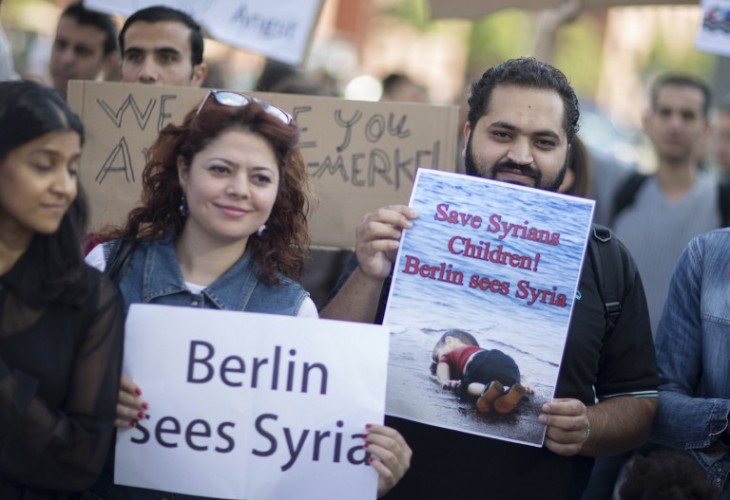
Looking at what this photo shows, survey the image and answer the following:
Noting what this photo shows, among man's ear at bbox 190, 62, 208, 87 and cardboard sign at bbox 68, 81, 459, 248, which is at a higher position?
man's ear at bbox 190, 62, 208, 87

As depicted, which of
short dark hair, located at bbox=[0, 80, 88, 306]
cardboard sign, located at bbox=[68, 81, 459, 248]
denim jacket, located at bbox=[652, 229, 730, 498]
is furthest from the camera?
cardboard sign, located at bbox=[68, 81, 459, 248]

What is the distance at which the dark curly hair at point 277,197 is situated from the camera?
3.13 metres

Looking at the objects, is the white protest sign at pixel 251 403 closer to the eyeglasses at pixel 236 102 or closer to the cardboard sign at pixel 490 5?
the eyeglasses at pixel 236 102

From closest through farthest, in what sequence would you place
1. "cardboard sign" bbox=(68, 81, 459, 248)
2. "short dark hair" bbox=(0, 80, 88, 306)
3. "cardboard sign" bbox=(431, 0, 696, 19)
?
1. "short dark hair" bbox=(0, 80, 88, 306)
2. "cardboard sign" bbox=(68, 81, 459, 248)
3. "cardboard sign" bbox=(431, 0, 696, 19)

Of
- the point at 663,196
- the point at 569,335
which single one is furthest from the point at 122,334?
the point at 663,196

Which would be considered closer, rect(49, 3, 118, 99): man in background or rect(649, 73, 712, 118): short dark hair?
rect(49, 3, 118, 99): man in background

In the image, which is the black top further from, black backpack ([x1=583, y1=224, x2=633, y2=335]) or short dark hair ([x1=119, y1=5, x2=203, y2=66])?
short dark hair ([x1=119, y1=5, x2=203, y2=66])

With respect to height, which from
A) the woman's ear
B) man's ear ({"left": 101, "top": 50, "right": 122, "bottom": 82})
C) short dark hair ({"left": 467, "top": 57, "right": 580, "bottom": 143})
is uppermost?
man's ear ({"left": 101, "top": 50, "right": 122, "bottom": 82})

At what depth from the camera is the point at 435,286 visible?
322 cm

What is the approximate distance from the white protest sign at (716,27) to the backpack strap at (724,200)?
905mm

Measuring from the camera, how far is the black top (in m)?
2.68

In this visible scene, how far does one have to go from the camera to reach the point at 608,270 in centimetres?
337

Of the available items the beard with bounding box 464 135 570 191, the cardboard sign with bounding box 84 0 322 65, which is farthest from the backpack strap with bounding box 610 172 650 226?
the beard with bounding box 464 135 570 191

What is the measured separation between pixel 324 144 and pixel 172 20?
0.93 metres
